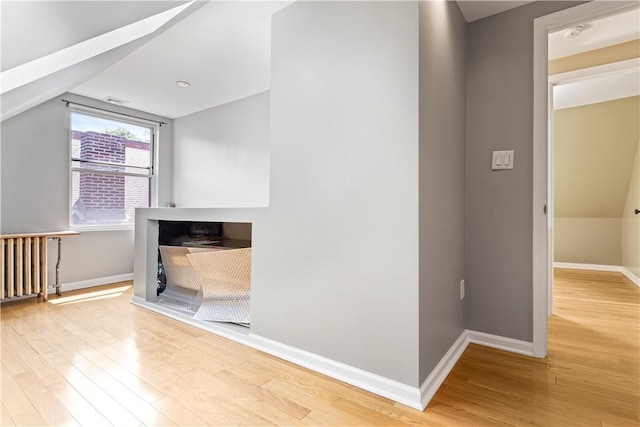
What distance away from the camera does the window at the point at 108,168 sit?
3750 mm

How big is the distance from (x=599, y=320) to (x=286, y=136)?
2866 mm

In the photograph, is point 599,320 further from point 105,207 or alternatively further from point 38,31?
point 105,207

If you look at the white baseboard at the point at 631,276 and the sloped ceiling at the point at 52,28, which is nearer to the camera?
the sloped ceiling at the point at 52,28

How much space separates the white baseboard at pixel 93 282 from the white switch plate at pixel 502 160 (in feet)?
14.3

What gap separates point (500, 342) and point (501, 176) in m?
1.10

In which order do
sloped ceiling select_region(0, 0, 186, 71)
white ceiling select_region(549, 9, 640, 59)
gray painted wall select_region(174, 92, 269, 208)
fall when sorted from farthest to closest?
1. gray painted wall select_region(174, 92, 269, 208)
2. white ceiling select_region(549, 9, 640, 59)
3. sloped ceiling select_region(0, 0, 186, 71)

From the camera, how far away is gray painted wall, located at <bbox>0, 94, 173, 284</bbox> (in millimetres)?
3203

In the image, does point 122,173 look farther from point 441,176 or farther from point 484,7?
point 484,7

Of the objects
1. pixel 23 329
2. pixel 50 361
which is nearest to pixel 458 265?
pixel 50 361

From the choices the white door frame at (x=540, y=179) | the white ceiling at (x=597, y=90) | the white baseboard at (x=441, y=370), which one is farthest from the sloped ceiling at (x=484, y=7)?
the white baseboard at (x=441, y=370)

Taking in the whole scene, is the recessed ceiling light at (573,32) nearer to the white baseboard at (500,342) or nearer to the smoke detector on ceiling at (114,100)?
the white baseboard at (500,342)

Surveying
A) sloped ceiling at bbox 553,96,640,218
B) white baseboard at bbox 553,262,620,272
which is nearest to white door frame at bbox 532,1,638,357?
sloped ceiling at bbox 553,96,640,218

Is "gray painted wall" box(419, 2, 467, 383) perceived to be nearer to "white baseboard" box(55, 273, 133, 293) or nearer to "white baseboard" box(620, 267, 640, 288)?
"white baseboard" box(620, 267, 640, 288)

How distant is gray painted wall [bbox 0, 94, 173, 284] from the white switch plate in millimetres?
4274
